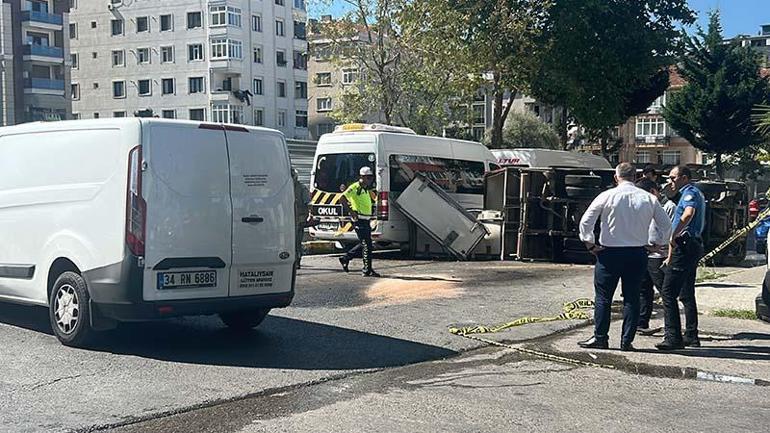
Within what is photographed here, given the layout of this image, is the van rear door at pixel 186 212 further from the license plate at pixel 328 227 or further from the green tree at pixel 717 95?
the green tree at pixel 717 95

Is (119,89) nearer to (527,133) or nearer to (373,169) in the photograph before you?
(527,133)

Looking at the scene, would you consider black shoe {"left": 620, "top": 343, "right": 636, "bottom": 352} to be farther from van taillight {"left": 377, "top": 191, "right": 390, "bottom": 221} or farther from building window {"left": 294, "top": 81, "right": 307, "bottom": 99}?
building window {"left": 294, "top": 81, "right": 307, "bottom": 99}

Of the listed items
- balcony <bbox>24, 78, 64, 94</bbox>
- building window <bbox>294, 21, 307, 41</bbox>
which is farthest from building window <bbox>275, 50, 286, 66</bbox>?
balcony <bbox>24, 78, 64, 94</bbox>

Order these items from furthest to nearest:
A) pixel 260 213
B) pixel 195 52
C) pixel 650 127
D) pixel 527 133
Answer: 1. pixel 650 127
2. pixel 195 52
3. pixel 527 133
4. pixel 260 213

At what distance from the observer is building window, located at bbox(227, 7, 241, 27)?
2418 inches

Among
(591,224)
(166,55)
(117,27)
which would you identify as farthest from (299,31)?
(591,224)

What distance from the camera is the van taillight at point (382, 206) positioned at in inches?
674

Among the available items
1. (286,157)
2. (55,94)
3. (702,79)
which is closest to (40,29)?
(55,94)

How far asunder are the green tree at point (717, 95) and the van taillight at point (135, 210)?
114 feet

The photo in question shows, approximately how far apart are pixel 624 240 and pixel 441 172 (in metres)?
11.7

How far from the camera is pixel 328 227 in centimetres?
1750

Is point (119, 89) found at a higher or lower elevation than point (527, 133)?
higher

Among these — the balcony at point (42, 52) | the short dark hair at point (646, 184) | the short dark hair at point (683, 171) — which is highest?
the balcony at point (42, 52)

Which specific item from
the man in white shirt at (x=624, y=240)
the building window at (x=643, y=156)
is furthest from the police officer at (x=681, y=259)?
the building window at (x=643, y=156)
